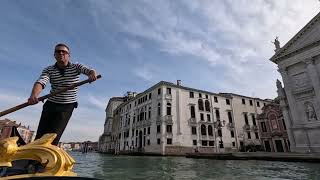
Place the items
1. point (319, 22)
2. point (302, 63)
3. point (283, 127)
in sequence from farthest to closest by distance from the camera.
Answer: point (283, 127)
point (302, 63)
point (319, 22)

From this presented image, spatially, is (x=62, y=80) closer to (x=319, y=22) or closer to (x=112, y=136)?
(x=319, y=22)

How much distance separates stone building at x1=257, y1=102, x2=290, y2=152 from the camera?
Answer: 28766 mm

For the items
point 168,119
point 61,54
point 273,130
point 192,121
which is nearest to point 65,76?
point 61,54

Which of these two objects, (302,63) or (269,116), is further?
(269,116)

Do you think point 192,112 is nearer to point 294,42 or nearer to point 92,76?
point 294,42

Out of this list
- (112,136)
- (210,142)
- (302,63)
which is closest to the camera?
(302,63)

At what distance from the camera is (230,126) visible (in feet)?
118

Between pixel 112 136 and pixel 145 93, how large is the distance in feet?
64.5

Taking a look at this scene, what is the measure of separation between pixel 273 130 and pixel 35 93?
3257 centimetres

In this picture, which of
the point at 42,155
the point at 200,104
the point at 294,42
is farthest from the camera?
the point at 200,104

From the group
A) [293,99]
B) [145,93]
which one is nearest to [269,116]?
[293,99]

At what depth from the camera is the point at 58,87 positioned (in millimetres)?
2551

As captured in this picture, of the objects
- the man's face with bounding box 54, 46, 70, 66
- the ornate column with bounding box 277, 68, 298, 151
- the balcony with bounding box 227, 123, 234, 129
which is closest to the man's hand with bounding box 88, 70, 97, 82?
the man's face with bounding box 54, 46, 70, 66

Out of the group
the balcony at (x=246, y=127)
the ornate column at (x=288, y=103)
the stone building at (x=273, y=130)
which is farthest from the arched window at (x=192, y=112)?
the ornate column at (x=288, y=103)
